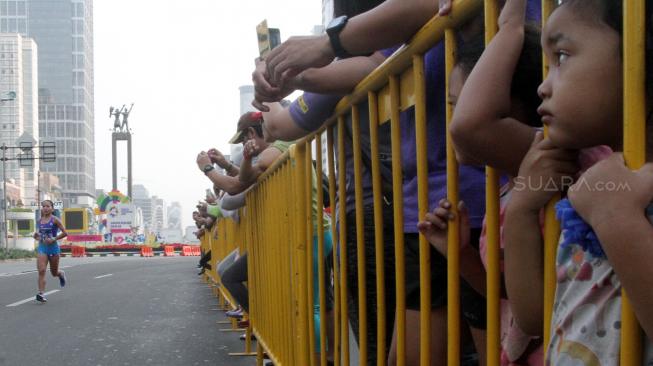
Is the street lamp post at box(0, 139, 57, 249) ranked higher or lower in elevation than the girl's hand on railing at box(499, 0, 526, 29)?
higher

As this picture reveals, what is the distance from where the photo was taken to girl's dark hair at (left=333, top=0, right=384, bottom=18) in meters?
2.52

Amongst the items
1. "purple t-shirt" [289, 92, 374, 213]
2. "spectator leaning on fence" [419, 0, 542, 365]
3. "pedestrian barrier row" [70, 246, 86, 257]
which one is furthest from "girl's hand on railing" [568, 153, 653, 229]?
"pedestrian barrier row" [70, 246, 86, 257]

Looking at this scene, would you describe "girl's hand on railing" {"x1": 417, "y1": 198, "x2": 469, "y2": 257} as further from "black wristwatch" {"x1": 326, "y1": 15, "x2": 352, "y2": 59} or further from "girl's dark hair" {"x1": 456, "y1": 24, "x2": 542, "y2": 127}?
"black wristwatch" {"x1": 326, "y1": 15, "x2": 352, "y2": 59}

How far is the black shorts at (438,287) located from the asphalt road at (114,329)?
3.84 metres

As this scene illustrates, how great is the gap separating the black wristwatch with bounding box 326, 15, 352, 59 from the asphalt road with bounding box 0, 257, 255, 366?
13.1ft

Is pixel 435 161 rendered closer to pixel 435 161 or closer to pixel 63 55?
pixel 435 161

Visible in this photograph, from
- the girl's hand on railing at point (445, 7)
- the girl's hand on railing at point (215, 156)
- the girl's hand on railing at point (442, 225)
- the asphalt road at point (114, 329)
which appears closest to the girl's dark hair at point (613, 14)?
the girl's hand on railing at point (445, 7)

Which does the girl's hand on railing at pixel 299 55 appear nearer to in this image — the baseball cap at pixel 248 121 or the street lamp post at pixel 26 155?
the baseball cap at pixel 248 121

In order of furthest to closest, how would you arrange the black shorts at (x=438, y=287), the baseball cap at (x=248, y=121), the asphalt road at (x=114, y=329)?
the asphalt road at (x=114, y=329), the baseball cap at (x=248, y=121), the black shorts at (x=438, y=287)

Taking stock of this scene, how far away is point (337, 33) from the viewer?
2068mm

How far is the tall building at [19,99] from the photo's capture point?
110 meters

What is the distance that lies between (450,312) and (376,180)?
0.57 metres

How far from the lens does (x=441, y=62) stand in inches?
78.6

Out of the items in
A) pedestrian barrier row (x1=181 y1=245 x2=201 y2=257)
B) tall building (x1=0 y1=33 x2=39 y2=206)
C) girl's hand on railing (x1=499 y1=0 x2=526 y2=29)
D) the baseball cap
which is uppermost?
tall building (x1=0 y1=33 x2=39 y2=206)
